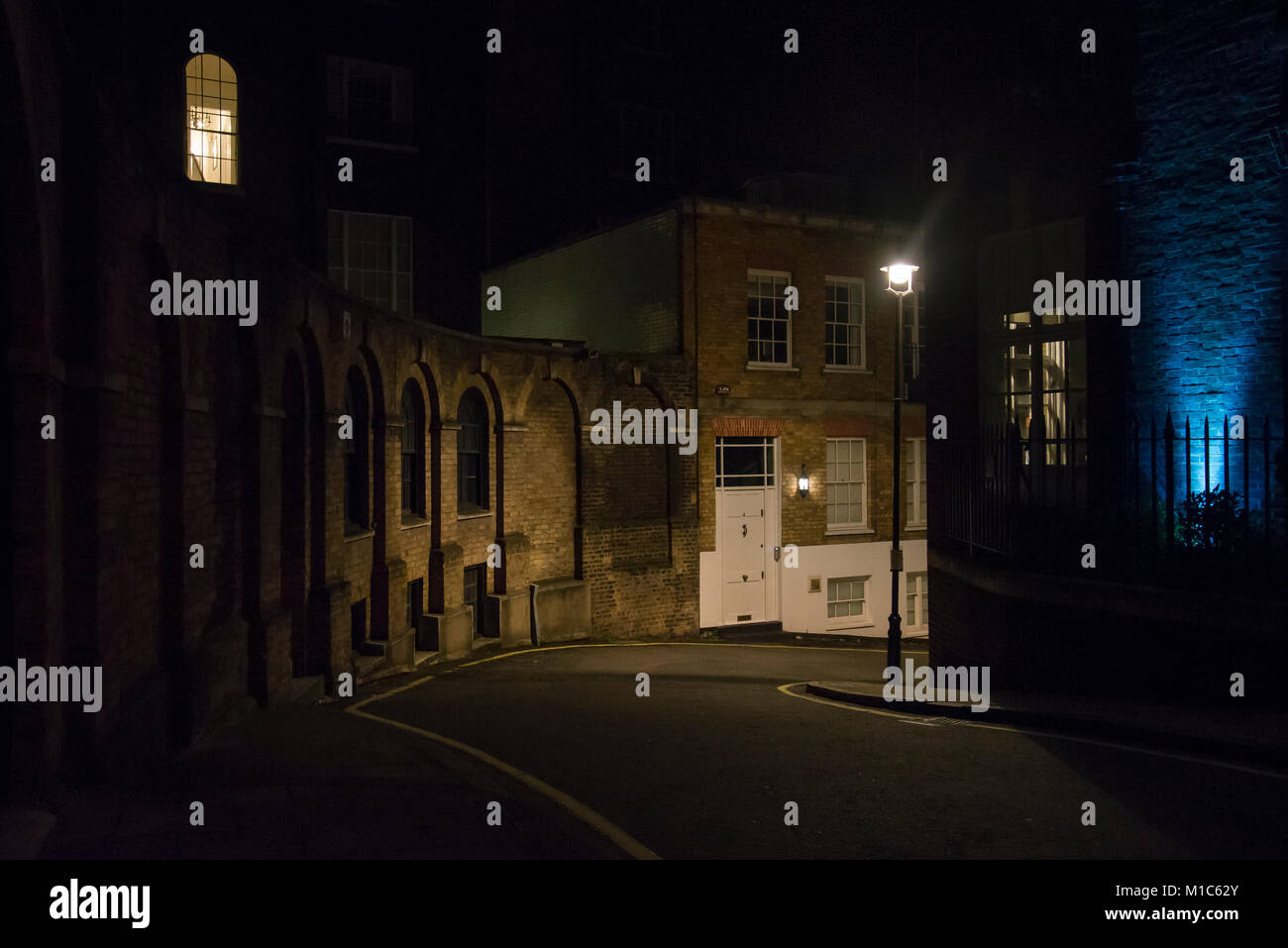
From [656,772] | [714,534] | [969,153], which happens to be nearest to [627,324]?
[714,534]

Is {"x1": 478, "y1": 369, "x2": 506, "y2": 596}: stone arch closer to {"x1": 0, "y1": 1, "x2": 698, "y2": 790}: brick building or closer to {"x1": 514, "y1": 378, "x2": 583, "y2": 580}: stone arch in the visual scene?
{"x1": 0, "y1": 1, "x2": 698, "y2": 790}: brick building

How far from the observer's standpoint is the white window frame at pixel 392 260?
2542 centimetres

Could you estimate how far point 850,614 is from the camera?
2500 cm

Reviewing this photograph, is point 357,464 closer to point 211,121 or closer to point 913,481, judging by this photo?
point 211,121

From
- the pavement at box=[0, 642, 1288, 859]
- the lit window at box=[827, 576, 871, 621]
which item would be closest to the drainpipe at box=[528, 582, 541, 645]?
the lit window at box=[827, 576, 871, 621]

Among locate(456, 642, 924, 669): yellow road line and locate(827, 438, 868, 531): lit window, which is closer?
locate(456, 642, 924, 669): yellow road line

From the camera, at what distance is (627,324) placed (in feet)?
79.3

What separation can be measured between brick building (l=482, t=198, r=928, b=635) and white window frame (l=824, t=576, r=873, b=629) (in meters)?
0.03

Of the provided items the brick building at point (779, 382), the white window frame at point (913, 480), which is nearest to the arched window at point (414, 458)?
the brick building at point (779, 382)

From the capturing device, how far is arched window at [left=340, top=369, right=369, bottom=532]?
52.4 ft

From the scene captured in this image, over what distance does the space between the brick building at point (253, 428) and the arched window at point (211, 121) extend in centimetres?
6

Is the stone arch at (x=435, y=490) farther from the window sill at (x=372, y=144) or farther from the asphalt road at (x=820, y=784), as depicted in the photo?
the window sill at (x=372, y=144)

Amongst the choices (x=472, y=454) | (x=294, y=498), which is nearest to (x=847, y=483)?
(x=472, y=454)

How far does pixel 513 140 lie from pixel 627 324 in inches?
279
